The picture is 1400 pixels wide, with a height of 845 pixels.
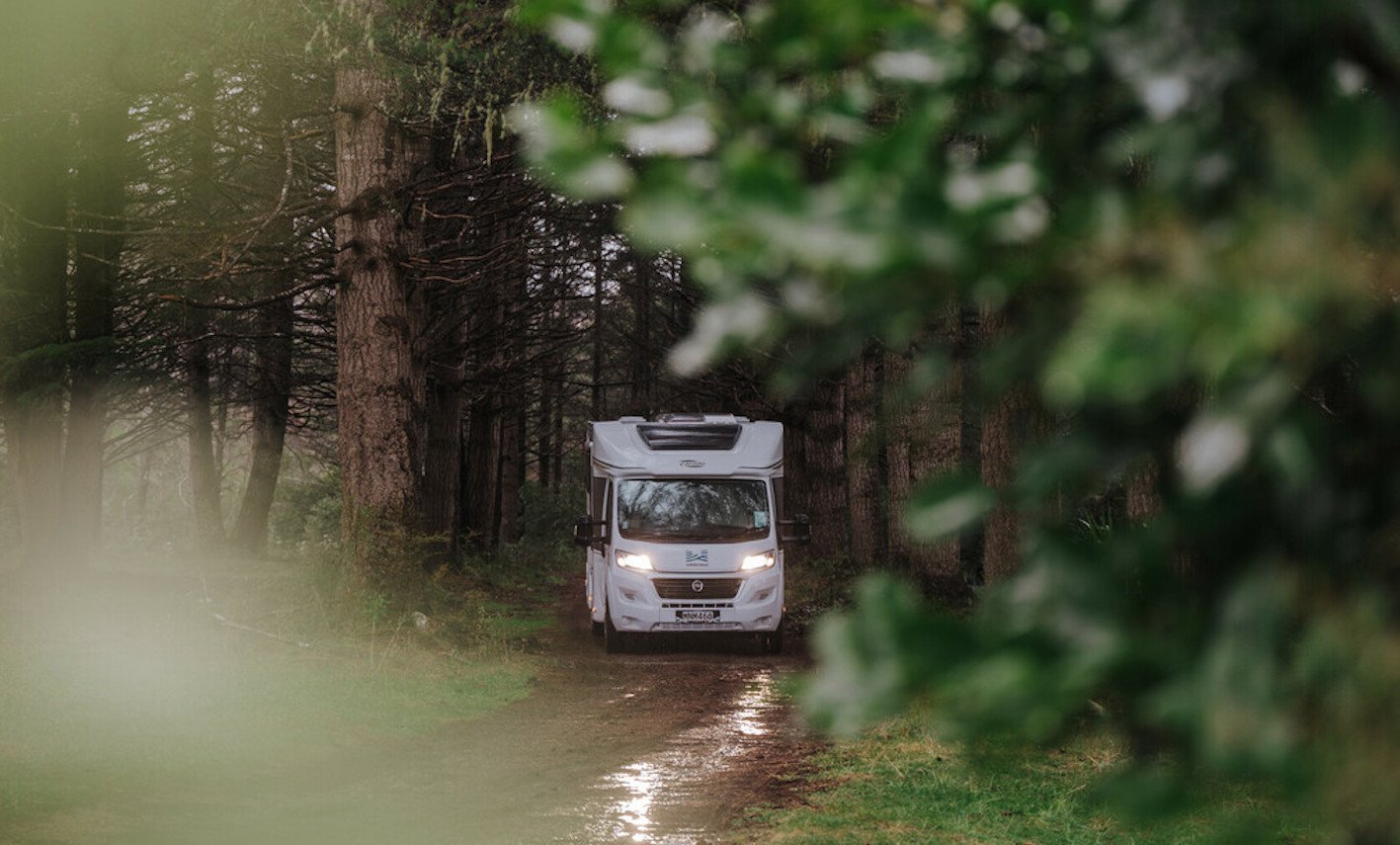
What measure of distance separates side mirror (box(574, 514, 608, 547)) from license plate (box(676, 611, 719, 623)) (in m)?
1.48

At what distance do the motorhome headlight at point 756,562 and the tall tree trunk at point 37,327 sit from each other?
10.4 metres

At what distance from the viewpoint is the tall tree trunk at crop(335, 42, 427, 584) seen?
47.1ft

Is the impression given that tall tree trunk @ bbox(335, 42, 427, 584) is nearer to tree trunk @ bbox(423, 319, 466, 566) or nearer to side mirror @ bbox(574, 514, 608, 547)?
side mirror @ bbox(574, 514, 608, 547)

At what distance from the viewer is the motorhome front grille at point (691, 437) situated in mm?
16991

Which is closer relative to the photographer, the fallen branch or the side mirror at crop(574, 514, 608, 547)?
the fallen branch

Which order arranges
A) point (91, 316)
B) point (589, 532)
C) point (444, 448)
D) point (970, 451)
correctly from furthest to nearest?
point (444, 448) → point (970, 451) → point (91, 316) → point (589, 532)

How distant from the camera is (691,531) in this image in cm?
1667

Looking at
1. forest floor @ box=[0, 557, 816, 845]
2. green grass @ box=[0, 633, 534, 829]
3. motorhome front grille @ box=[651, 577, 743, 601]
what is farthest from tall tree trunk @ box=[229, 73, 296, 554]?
green grass @ box=[0, 633, 534, 829]

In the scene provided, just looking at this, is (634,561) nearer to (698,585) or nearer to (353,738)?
(698,585)

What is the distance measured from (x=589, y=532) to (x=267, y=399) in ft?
43.3

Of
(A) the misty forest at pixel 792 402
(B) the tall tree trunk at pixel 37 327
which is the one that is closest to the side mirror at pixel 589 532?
(A) the misty forest at pixel 792 402

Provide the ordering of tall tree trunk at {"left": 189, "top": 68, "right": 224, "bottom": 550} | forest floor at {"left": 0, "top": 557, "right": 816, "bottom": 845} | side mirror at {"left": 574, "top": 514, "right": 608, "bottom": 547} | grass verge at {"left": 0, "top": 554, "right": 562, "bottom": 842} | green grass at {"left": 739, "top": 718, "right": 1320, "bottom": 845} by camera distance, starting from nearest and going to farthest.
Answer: green grass at {"left": 739, "top": 718, "right": 1320, "bottom": 845}, forest floor at {"left": 0, "top": 557, "right": 816, "bottom": 845}, grass verge at {"left": 0, "top": 554, "right": 562, "bottom": 842}, side mirror at {"left": 574, "top": 514, "right": 608, "bottom": 547}, tall tree trunk at {"left": 189, "top": 68, "right": 224, "bottom": 550}

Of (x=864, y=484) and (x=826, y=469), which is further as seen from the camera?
(x=826, y=469)

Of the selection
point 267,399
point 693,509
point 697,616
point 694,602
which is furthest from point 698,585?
point 267,399
